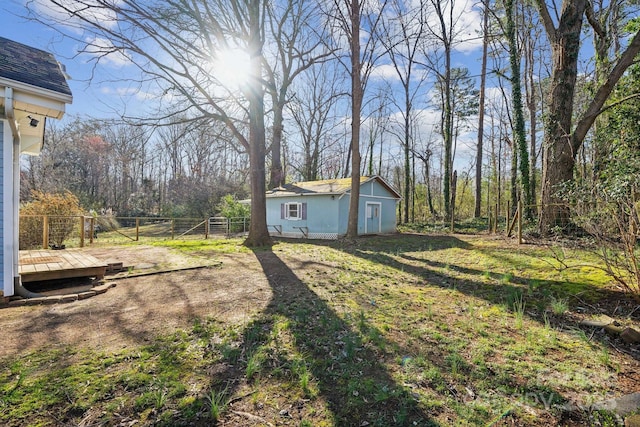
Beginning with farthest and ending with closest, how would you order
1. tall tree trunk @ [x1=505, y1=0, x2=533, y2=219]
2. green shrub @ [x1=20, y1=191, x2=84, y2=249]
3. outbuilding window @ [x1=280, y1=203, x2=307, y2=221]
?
outbuilding window @ [x1=280, y1=203, x2=307, y2=221]
tall tree trunk @ [x1=505, y1=0, x2=533, y2=219]
green shrub @ [x1=20, y1=191, x2=84, y2=249]

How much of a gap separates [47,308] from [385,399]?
4.76m

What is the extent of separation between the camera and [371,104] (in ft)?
78.6

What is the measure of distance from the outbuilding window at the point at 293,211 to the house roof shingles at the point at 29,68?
39.7ft

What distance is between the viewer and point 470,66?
22.2m

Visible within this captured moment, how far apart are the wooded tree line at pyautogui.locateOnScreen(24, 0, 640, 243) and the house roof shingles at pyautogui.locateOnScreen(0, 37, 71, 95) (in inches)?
135

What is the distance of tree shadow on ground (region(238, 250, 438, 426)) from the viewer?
220 cm

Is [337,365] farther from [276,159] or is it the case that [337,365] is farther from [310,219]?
A: [276,159]

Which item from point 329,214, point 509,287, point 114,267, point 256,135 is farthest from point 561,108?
point 114,267

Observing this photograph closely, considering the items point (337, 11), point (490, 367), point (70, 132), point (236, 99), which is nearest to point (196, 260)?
point (236, 99)

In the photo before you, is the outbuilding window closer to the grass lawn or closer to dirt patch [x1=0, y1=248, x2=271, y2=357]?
dirt patch [x1=0, y1=248, x2=271, y2=357]

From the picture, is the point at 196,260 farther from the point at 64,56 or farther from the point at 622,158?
the point at 622,158

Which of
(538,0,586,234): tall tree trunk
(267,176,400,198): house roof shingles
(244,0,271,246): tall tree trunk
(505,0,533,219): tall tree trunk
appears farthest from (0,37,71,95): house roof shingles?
(505,0,533,219): tall tree trunk

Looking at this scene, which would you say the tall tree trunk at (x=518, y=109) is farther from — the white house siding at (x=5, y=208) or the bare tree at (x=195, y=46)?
the white house siding at (x=5, y=208)

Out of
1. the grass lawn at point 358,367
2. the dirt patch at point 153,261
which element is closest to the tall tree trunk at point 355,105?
the dirt patch at point 153,261
